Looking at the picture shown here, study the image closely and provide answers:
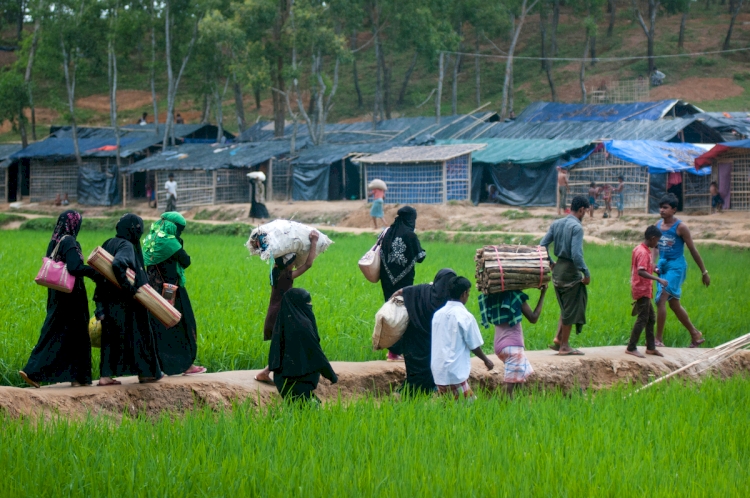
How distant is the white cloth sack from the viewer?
6.96 meters

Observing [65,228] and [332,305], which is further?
[332,305]

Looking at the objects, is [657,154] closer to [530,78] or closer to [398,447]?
[530,78]

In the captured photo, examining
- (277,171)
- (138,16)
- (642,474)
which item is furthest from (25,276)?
(138,16)

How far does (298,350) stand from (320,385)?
1.25 metres

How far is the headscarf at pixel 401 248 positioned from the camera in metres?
8.05

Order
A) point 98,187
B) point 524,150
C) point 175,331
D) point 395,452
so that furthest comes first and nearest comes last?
point 98,187, point 524,150, point 175,331, point 395,452

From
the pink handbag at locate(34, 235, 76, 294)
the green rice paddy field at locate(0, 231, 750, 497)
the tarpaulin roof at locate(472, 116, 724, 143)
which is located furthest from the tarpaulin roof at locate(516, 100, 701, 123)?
the pink handbag at locate(34, 235, 76, 294)

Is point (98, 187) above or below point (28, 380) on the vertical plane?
above

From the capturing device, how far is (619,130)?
29.8 meters

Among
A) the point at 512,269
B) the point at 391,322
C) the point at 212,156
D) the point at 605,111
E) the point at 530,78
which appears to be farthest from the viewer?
the point at 530,78

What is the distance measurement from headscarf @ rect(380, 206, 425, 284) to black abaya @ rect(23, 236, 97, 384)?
2798 millimetres

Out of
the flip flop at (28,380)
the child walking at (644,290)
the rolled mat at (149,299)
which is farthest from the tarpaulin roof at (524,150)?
the flip flop at (28,380)

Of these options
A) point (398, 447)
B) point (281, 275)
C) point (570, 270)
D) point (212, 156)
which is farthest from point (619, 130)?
point (398, 447)

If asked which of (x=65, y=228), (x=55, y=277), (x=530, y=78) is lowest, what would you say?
(x=55, y=277)
